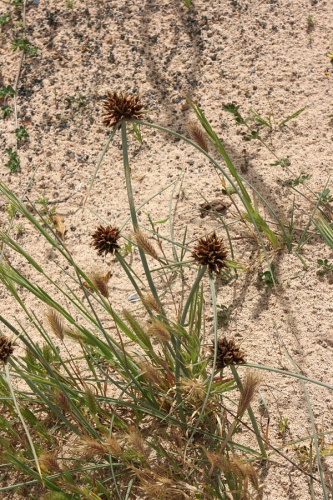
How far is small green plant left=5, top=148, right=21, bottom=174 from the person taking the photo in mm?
3100

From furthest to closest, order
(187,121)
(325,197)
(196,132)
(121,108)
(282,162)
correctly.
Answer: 1. (187,121)
2. (282,162)
3. (325,197)
4. (196,132)
5. (121,108)

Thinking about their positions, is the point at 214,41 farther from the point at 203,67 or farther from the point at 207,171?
the point at 207,171

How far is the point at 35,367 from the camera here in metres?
2.24

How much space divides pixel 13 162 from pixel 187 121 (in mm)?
855

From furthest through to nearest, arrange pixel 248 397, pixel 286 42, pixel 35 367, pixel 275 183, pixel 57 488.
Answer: pixel 286 42 → pixel 275 183 → pixel 35 367 → pixel 57 488 → pixel 248 397

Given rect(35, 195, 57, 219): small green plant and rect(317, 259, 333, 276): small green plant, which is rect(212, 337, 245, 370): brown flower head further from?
rect(35, 195, 57, 219): small green plant

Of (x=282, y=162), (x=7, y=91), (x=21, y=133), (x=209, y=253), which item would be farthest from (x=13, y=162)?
(x=209, y=253)

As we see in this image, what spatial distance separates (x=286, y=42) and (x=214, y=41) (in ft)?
1.20

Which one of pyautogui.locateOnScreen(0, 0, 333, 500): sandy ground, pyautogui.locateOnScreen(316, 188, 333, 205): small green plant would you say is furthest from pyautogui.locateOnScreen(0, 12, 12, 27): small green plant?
pyautogui.locateOnScreen(316, 188, 333, 205): small green plant

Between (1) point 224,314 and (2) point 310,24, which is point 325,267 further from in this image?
(2) point 310,24

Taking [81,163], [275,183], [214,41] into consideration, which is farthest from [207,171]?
[214,41]

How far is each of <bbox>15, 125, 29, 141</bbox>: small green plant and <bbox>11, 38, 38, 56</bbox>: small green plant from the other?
539mm

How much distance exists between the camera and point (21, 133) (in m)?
3.22

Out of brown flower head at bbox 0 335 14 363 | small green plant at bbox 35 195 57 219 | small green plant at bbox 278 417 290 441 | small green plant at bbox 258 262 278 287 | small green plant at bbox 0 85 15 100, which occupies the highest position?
small green plant at bbox 0 85 15 100
